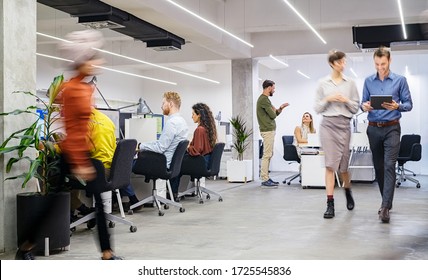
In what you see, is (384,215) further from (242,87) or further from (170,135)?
(242,87)

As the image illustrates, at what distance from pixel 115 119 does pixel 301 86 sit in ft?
27.6

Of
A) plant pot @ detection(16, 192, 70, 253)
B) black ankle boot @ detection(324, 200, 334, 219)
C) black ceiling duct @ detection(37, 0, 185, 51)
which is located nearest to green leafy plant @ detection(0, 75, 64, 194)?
plant pot @ detection(16, 192, 70, 253)

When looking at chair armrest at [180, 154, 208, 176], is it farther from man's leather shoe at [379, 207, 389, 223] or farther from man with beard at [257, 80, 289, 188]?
man with beard at [257, 80, 289, 188]

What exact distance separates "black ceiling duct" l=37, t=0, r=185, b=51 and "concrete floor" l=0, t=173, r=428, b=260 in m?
2.54

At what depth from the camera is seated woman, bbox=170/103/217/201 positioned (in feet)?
22.0

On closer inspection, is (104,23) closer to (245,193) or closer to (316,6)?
(245,193)

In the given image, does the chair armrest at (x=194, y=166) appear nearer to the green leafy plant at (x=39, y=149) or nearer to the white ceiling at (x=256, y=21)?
the white ceiling at (x=256, y=21)

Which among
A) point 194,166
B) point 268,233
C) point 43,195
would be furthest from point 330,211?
point 43,195

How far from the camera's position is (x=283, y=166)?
14.7m

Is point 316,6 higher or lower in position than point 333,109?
higher

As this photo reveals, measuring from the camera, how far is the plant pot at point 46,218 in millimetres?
3842

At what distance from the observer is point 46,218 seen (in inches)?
148
